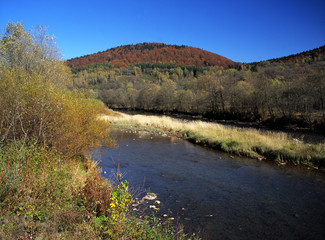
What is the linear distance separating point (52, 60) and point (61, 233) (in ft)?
64.3

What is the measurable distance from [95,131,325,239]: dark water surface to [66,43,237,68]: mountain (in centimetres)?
16452

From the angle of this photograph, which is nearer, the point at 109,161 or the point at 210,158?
the point at 109,161

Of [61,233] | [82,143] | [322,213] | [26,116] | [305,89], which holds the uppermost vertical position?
[305,89]

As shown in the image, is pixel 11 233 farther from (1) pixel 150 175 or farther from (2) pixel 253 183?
(2) pixel 253 183

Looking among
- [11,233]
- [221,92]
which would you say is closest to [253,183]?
[11,233]

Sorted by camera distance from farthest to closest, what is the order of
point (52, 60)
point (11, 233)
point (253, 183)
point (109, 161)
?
point (52, 60) < point (109, 161) < point (253, 183) < point (11, 233)

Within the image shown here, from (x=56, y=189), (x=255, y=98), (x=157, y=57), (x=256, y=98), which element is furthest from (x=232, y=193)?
(x=157, y=57)

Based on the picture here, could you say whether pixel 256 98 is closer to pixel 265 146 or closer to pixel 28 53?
pixel 265 146

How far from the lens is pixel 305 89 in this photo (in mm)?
28344

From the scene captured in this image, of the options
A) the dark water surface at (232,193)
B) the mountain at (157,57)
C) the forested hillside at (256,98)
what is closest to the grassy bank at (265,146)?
the dark water surface at (232,193)

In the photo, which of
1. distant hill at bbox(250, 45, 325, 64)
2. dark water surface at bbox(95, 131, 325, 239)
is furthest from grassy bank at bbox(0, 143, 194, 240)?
distant hill at bbox(250, 45, 325, 64)

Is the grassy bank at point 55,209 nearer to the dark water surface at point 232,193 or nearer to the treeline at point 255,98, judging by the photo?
the dark water surface at point 232,193

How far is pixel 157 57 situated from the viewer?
18650 cm

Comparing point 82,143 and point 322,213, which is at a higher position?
point 82,143
